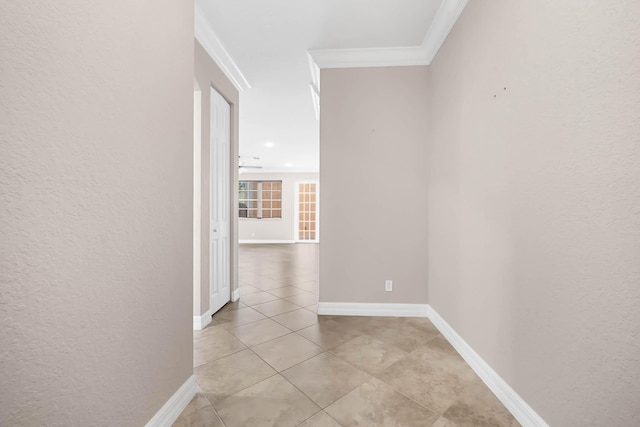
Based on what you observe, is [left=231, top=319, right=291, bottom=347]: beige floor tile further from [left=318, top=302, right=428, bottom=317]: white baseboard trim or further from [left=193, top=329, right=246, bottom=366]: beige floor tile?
[left=318, top=302, right=428, bottom=317]: white baseboard trim

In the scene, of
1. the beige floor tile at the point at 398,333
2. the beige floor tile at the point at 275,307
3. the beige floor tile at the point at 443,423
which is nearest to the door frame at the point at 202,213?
the beige floor tile at the point at 275,307

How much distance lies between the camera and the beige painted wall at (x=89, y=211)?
2.54 ft

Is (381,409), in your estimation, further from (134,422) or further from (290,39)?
(290,39)

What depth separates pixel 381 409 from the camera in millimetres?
1581

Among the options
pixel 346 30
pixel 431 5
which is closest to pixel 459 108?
pixel 431 5

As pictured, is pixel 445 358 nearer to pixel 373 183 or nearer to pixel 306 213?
pixel 373 183

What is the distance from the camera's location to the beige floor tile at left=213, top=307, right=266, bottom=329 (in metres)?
2.80

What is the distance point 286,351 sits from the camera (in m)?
2.24

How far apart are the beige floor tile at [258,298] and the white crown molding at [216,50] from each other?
270 cm

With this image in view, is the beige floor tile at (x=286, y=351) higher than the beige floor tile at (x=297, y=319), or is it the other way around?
the beige floor tile at (x=286, y=351)

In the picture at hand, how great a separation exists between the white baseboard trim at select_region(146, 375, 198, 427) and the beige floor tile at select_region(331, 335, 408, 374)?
1.04m

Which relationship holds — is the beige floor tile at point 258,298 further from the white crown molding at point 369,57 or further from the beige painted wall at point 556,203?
the white crown molding at point 369,57

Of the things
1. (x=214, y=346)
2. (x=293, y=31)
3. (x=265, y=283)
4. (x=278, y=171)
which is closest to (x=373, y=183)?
(x=293, y=31)

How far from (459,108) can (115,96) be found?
226cm
